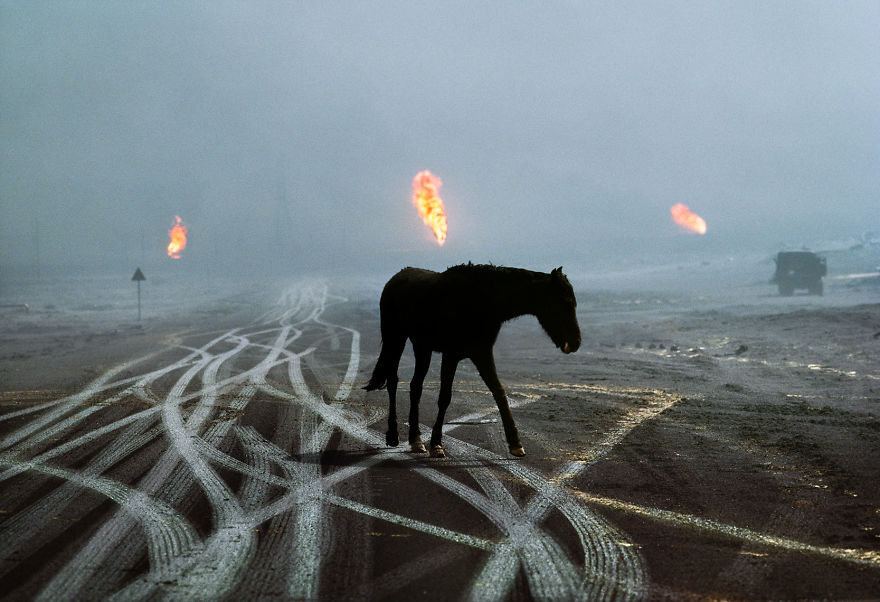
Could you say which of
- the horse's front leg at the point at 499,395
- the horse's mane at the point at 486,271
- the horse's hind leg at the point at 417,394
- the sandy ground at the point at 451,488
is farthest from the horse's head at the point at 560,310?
the horse's hind leg at the point at 417,394

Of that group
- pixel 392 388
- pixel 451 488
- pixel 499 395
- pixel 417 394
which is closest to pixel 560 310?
pixel 499 395

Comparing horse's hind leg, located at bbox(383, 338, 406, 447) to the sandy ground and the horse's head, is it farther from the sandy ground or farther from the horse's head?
the horse's head

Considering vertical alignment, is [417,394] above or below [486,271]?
below

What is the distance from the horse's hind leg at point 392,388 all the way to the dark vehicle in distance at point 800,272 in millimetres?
40866

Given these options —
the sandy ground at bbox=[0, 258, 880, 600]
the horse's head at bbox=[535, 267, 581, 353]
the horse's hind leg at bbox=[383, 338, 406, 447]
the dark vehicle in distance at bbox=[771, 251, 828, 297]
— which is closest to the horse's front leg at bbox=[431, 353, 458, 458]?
the sandy ground at bbox=[0, 258, 880, 600]

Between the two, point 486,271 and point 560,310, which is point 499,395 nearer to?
point 560,310

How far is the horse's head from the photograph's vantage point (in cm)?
667

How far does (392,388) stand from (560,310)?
2524mm

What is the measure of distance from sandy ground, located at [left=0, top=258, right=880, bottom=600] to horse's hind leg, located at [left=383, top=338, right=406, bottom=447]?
0.21 metres

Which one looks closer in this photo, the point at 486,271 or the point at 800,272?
the point at 486,271

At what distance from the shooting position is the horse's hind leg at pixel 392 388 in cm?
762

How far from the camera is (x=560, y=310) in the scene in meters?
6.70

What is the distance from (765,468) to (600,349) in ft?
40.7

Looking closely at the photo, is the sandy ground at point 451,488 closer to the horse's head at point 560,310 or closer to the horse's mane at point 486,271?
the horse's head at point 560,310
